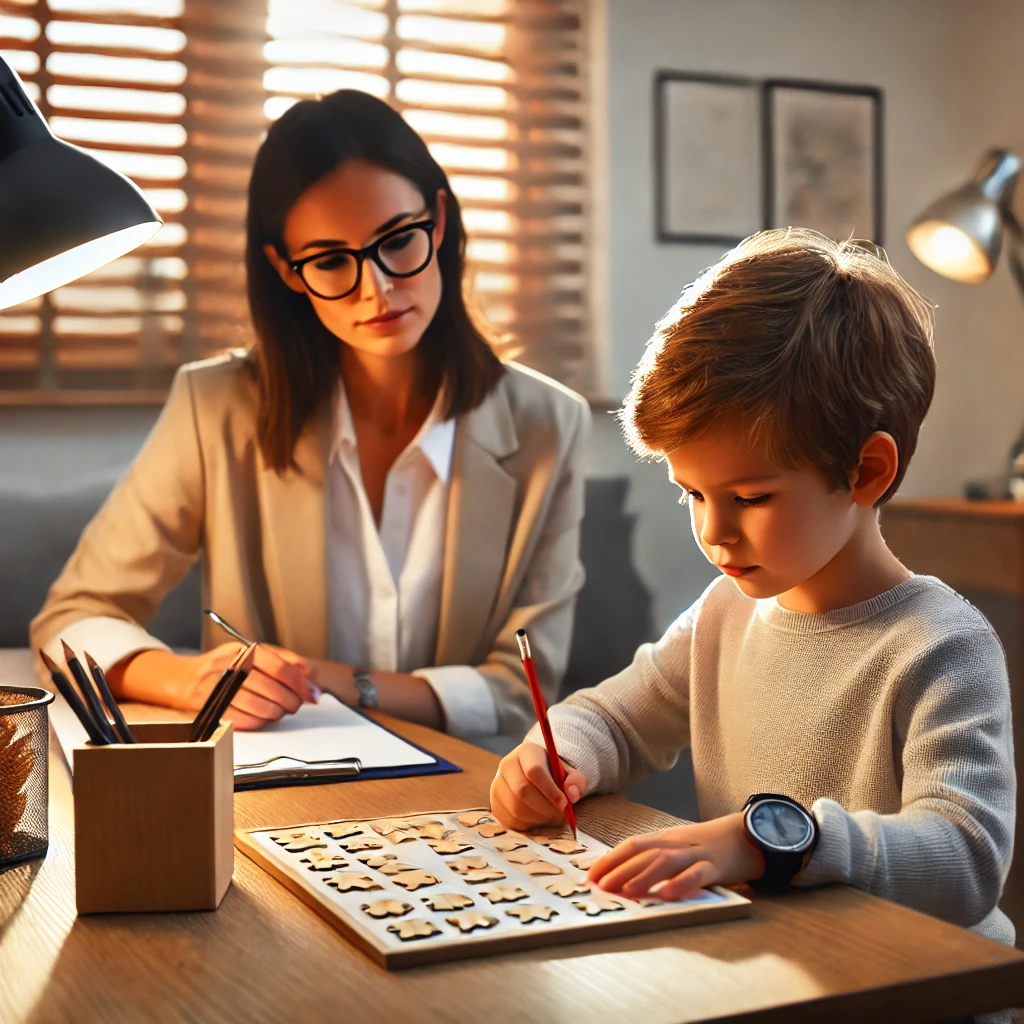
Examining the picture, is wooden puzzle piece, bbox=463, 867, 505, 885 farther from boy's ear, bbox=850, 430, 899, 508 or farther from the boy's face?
boy's ear, bbox=850, 430, 899, 508

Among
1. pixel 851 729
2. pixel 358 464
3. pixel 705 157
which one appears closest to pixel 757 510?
pixel 851 729

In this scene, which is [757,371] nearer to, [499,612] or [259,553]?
[499,612]

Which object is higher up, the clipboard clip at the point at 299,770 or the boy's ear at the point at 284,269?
the boy's ear at the point at 284,269

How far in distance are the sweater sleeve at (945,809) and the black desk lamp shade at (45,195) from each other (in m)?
0.66

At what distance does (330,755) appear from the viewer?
1.13 m

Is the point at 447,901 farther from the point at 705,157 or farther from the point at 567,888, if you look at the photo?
the point at 705,157

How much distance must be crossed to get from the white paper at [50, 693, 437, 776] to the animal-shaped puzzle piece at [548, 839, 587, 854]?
262 mm

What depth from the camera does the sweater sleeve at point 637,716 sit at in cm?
106

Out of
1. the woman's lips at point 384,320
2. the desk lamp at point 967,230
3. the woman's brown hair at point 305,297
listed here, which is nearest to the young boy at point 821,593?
the woman's lips at point 384,320

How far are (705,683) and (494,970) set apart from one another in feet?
1.79

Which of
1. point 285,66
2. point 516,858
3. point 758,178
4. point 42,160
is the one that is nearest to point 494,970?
point 516,858

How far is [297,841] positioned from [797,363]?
1.67 feet

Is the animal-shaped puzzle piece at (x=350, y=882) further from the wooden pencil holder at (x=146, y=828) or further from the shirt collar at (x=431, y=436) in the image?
the shirt collar at (x=431, y=436)

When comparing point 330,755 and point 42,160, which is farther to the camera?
point 330,755
